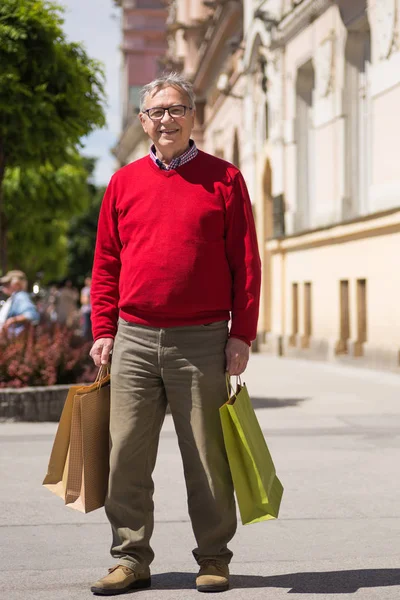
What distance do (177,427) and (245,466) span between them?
1.14ft

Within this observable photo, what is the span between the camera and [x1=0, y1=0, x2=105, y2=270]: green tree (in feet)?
48.6

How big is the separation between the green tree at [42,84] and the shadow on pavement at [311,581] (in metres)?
10.2

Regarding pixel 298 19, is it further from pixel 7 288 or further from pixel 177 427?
pixel 177 427

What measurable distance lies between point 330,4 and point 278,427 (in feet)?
48.4

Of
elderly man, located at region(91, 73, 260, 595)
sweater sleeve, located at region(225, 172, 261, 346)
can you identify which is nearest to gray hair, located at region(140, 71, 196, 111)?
elderly man, located at region(91, 73, 260, 595)

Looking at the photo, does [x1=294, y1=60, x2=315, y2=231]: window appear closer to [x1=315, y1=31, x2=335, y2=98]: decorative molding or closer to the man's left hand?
[x1=315, y1=31, x2=335, y2=98]: decorative molding

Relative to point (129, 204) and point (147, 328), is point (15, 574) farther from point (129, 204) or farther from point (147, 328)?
point (129, 204)

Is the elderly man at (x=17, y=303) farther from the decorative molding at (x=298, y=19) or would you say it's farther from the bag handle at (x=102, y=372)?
the decorative molding at (x=298, y=19)

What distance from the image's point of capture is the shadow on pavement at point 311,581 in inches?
206

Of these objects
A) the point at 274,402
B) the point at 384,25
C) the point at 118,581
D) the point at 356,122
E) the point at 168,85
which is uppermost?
the point at 384,25

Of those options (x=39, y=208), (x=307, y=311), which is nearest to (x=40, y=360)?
(x=307, y=311)

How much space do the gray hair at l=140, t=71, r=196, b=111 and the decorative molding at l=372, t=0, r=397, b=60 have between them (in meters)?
15.7

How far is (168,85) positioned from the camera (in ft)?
17.0

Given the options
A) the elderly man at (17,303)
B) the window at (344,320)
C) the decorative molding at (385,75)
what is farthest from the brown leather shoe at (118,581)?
the window at (344,320)
